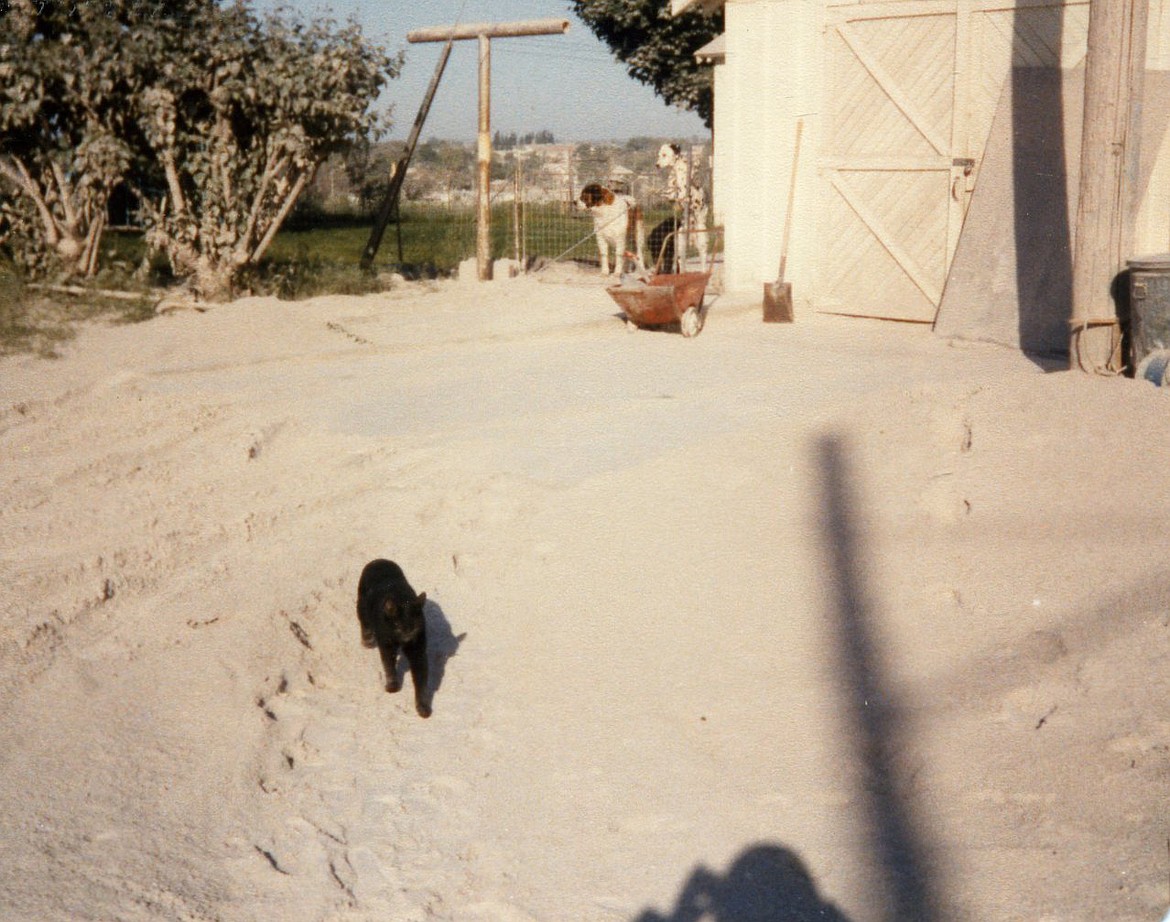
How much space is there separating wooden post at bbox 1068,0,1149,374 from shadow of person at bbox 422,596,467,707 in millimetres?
5347

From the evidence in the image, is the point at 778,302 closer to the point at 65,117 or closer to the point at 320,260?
the point at 65,117

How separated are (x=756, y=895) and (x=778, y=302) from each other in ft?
31.0

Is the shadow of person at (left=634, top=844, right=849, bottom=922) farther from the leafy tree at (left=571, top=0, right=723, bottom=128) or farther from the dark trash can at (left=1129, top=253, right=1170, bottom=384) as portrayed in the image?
the leafy tree at (left=571, top=0, right=723, bottom=128)

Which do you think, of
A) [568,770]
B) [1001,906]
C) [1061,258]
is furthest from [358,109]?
[1001,906]

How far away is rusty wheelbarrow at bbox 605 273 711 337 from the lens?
442 inches

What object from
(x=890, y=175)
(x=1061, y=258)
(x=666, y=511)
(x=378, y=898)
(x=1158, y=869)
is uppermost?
(x=890, y=175)

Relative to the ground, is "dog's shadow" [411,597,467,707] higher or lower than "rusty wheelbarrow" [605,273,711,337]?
lower

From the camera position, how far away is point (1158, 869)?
124 inches

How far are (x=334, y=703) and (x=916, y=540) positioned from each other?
104 inches

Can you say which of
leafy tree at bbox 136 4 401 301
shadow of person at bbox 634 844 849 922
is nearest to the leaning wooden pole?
leafy tree at bbox 136 4 401 301

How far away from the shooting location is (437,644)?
5.40 m

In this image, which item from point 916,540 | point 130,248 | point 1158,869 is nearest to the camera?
point 1158,869

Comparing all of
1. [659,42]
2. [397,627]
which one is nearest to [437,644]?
[397,627]

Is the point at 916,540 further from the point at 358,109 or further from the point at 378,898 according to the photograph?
the point at 358,109
